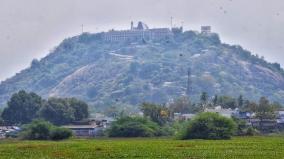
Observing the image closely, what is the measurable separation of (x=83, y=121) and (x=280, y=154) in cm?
12319

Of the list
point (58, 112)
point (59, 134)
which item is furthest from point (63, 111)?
point (59, 134)

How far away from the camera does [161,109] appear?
546 ft

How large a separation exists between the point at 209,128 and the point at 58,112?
245 feet

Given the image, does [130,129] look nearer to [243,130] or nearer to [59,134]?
[59,134]

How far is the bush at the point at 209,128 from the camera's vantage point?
103m

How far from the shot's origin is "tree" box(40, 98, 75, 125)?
570 feet

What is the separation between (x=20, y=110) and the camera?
180 m

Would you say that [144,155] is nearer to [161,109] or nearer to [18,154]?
[18,154]

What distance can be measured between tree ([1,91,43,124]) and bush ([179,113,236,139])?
78356 mm

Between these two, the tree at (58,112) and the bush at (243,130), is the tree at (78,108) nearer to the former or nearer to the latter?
the tree at (58,112)

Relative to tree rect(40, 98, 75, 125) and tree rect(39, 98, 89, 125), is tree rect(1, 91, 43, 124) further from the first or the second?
tree rect(40, 98, 75, 125)

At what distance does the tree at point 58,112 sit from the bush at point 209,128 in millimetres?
69653

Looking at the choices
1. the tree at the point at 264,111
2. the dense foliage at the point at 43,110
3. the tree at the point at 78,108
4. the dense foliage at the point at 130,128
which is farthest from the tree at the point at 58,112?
the dense foliage at the point at 130,128

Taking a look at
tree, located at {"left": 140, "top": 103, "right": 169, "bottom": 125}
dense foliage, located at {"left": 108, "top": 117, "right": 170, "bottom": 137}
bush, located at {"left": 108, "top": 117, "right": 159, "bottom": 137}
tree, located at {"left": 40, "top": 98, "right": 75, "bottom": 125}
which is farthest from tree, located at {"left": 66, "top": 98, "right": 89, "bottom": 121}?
bush, located at {"left": 108, "top": 117, "right": 159, "bottom": 137}
